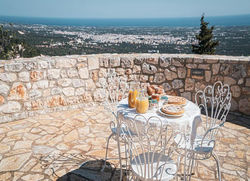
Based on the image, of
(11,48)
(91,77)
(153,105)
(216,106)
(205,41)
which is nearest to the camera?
(153,105)

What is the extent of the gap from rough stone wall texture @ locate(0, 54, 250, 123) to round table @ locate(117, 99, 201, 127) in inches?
76.9

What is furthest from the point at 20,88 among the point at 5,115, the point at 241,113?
the point at 241,113

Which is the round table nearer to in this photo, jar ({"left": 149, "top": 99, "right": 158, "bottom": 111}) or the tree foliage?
jar ({"left": 149, "top": 99, "right": 158, "bottom": 111})

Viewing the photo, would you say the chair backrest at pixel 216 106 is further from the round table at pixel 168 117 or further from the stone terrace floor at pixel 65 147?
the stone terrace floor at pixel 65 147

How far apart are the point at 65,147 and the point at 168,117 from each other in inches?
61.7

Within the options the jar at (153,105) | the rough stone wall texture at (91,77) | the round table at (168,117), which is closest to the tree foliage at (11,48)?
the rough stone wall texture at (91,77)

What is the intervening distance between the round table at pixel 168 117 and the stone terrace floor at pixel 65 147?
76 centimetres

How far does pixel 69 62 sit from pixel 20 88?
3.06 ft

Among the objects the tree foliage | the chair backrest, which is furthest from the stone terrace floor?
the tree foliage

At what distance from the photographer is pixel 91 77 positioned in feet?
13.2

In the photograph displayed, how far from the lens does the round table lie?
1.74 meters

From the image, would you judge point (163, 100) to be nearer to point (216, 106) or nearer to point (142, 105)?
point (142, 105)

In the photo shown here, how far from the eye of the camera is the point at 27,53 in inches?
603

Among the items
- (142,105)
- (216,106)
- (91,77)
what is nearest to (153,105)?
(142,105)
